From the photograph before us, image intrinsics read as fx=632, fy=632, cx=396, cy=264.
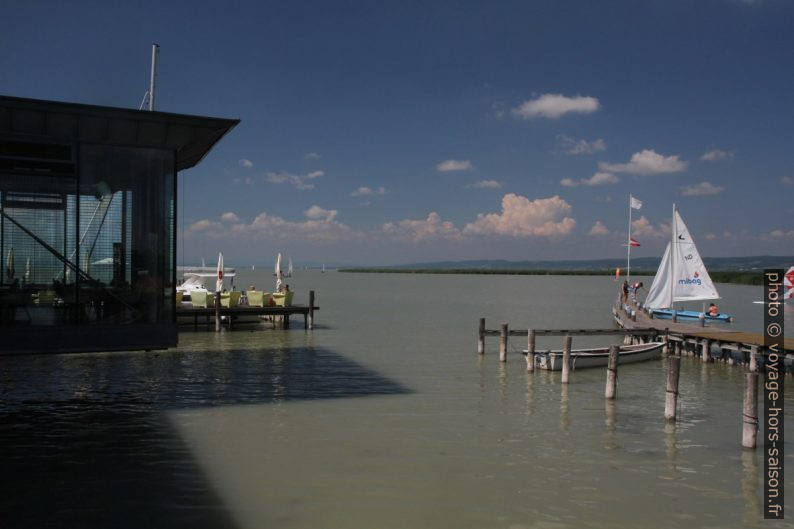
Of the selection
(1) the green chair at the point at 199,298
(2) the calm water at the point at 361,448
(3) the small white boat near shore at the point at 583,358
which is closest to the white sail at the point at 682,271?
(3) the small white boat near shore at the point at 583,358

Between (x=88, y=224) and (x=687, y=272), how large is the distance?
1242 inches

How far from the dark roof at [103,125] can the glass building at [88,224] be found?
0.02m

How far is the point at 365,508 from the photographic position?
30.4 feet

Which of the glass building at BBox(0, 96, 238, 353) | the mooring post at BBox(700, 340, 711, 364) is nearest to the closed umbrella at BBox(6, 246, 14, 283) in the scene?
the glass building at BBox(0, 96, 238, 353)

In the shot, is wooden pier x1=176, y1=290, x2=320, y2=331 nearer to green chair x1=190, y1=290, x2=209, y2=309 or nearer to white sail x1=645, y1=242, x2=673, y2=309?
green chair x1=190, y1=290, x2=209, y2=309

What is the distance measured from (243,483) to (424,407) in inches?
246

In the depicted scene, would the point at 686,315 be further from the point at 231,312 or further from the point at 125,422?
the point at 125,422

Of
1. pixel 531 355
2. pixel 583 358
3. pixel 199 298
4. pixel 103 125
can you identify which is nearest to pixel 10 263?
pixel 103 125

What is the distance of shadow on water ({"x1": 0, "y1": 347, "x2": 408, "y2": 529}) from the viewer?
8969mm

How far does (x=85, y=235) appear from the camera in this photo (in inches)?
463

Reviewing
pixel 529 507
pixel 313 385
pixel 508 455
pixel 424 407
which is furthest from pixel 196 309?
pixel 529 507

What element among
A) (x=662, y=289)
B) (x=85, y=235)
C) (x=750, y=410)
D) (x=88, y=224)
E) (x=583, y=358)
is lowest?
(x=583, y=358)

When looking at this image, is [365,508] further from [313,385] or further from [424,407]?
[313,385]

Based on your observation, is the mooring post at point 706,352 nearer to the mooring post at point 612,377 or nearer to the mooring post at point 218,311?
the mooring post at point 612,377
